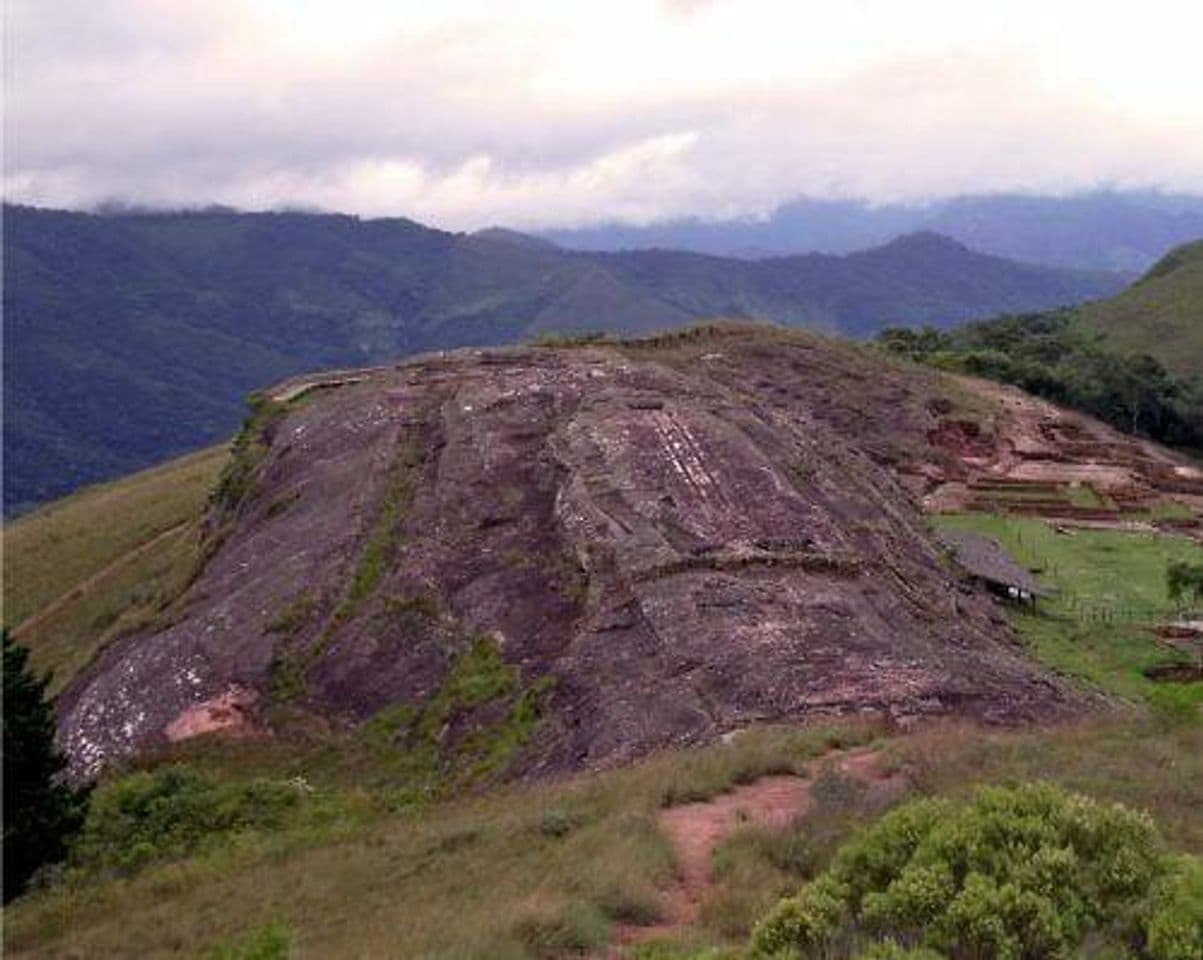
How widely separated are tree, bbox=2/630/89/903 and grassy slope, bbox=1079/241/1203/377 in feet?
271

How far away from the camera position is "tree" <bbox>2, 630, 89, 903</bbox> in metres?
15.5

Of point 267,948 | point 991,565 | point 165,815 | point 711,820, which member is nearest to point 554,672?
point 165,815

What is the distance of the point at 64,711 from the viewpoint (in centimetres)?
2573

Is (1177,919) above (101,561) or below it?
above

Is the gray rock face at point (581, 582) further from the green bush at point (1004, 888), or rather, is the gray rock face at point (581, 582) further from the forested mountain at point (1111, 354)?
the forested mountain at point (1111, 354)

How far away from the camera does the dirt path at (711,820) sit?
10.7 m

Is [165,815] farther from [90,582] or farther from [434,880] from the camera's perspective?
[90,582]

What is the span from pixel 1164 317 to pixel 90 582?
8533 centimetres

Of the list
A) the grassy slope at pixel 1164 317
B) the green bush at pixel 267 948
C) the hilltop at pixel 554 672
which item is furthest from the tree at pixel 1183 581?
the grassy slope at pixel 1164 317

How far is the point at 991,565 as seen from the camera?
32.6 metres

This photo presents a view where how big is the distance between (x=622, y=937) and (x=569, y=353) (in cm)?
3292

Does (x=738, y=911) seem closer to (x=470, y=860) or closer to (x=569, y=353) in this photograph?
(x=470, y=860)

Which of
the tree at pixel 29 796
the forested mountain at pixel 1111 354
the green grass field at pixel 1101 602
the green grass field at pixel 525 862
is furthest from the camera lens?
the forested mountain at pixel 1111 354

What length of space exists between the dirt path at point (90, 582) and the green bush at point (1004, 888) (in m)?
36.4
